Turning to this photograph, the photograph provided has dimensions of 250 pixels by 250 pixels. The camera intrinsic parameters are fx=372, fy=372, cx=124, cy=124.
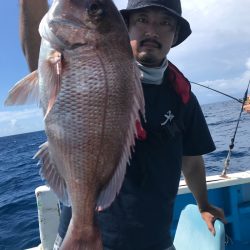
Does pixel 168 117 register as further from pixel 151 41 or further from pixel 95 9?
pixel 95 9

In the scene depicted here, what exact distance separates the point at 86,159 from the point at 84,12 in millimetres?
606

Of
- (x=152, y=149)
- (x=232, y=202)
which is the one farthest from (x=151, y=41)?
(x=232, y=202)

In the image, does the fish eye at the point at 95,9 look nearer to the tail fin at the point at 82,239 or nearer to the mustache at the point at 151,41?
the mustache at the point at 151,41

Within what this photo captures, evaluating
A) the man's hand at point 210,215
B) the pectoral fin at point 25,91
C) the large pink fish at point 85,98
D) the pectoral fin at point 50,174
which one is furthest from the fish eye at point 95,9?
the man's hand at point 210,215

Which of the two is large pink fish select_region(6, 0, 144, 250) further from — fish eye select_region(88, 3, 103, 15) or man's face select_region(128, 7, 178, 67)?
man's face select_region(128, 7, 178, 67)

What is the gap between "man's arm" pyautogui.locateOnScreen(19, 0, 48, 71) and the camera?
182 centimetres

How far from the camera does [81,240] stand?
1.60m

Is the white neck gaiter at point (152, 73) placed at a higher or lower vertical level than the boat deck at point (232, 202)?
higher

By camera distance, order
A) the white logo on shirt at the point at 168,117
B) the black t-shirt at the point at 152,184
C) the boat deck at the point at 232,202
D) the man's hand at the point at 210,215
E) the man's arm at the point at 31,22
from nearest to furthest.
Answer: the man's arm at the point at 31,22
the black t-shirt at the point at 152,184
the white logo on shirt at the point at 168,117
the man's hand at the point at 210,215
the boat deck at the point at 232,202

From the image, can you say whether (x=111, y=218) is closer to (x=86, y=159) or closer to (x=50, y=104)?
(x=86, y=159)

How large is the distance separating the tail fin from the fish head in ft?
2.55

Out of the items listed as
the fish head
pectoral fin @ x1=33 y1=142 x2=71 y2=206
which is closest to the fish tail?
pectoral fin @ x1=33 y1=142 x2=71 y2=206

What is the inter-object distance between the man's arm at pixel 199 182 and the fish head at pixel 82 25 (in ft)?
4.98

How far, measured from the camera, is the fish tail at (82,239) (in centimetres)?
160
